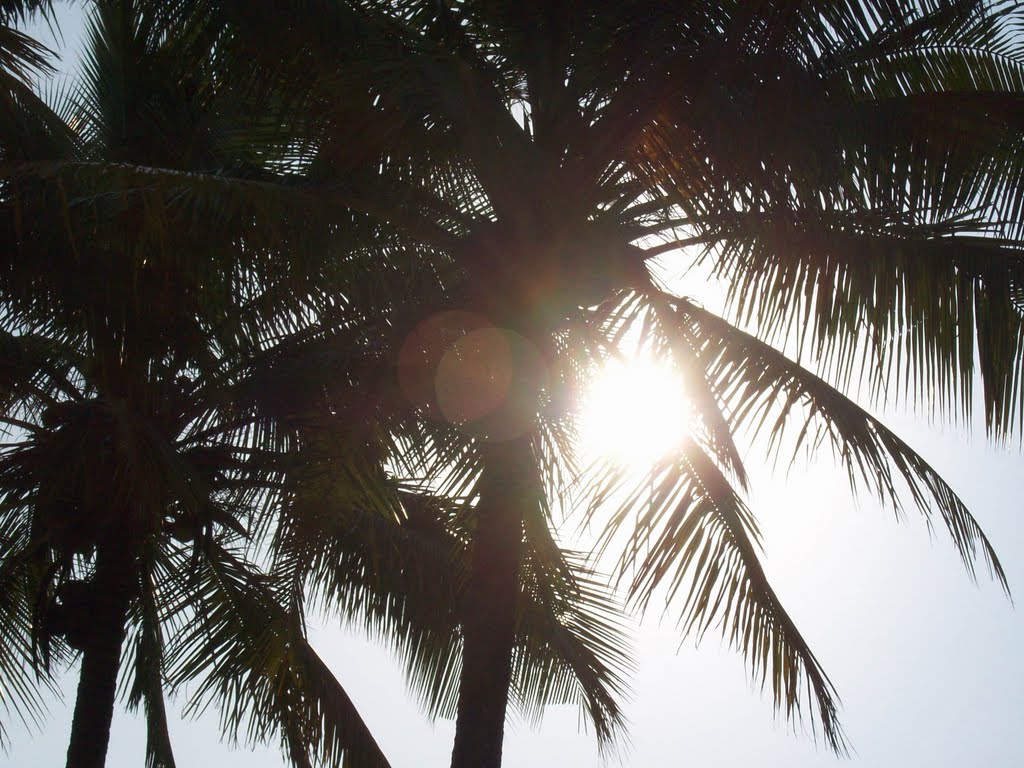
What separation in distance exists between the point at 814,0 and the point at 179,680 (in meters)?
5.51

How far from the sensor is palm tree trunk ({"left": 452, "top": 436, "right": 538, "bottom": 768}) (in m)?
5.36

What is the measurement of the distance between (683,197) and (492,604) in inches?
90.7

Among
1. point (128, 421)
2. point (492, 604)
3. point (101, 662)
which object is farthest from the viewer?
point (101, 662)

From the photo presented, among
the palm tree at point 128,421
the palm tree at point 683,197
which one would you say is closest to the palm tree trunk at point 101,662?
the palm tree at point 128,421

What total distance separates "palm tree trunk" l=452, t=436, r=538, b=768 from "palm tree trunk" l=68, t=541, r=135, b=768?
327 cm

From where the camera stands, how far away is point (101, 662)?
7.79 meters

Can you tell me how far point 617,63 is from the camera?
18.9 feet

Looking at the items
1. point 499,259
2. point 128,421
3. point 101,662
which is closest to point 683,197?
point 499,259

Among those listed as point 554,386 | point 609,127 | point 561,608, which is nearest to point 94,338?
point 554,386

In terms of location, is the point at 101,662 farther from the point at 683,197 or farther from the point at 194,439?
the point at 683,197

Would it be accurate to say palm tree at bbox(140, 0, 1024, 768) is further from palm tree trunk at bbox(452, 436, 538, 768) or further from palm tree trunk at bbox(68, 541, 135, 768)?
palm tree trunk at bbox(68, 541, 135, 768)

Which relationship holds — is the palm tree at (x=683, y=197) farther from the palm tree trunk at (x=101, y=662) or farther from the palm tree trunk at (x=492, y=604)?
the palm tree trunk at (x=101, y=662)

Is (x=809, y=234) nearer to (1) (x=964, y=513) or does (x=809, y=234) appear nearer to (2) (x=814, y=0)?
(2) (x=814, y=0)

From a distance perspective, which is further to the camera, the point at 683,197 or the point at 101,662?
the point at 101,662
